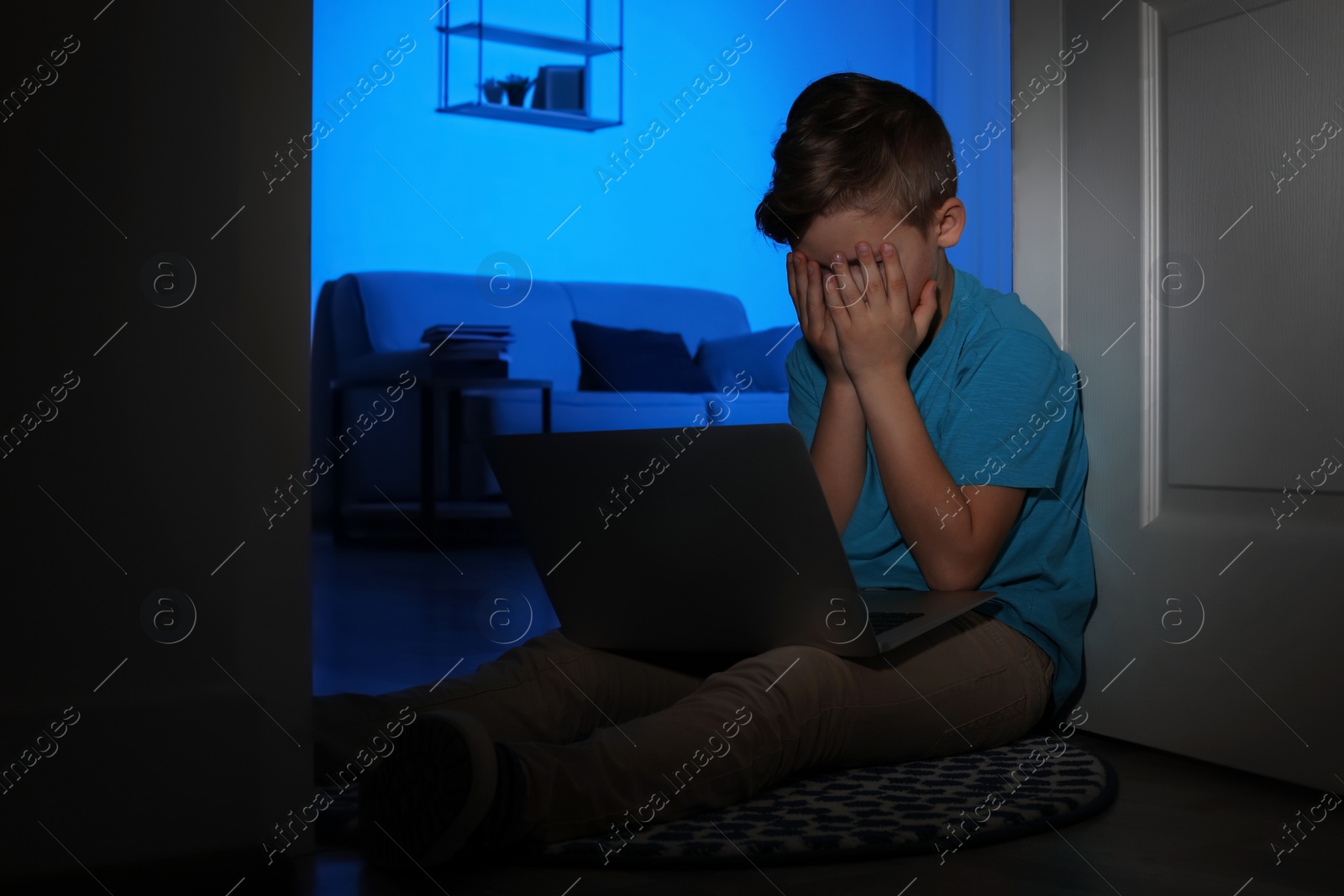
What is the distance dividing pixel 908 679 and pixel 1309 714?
1.13 ft

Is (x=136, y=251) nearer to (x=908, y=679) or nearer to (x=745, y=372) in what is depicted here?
(x=908, y=679)

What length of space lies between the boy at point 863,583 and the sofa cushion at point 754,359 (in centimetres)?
261

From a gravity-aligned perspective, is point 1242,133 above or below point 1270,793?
above

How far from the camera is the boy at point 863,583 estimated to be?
2.93 feet

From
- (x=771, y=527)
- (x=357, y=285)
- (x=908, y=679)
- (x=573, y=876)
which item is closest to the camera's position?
(x=573, y=876)

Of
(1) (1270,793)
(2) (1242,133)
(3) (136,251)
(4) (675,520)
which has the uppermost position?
(2) (1242,133)

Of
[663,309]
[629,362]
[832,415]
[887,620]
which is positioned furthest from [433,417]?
[887,620]

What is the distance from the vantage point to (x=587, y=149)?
4.15 meters

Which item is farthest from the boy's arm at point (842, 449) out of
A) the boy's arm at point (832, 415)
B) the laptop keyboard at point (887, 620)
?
the laptop keyboard at point (887, 620)

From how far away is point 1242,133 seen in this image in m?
1.12

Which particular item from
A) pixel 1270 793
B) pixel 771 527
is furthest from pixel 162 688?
pixel 1270 793

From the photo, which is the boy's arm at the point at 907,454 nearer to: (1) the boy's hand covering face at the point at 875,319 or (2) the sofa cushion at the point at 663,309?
(1) the boy's hand covering face at the point at 875,319

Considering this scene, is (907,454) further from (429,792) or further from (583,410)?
(583,410)

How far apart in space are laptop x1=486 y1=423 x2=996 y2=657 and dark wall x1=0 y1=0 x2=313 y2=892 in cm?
24
